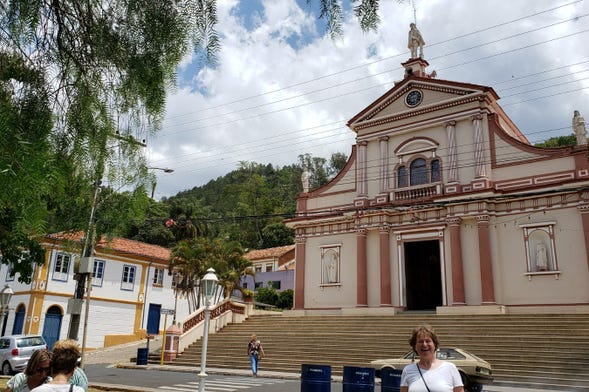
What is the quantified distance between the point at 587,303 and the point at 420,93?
538 inches

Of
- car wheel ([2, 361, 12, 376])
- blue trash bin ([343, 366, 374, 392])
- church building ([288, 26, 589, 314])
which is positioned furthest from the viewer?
church building ([288, 26, 589, 314])

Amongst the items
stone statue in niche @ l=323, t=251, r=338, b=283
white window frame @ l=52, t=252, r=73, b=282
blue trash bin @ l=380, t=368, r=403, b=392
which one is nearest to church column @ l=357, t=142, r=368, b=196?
stone statue in niche @ l=323, t=251, r=338, b=283

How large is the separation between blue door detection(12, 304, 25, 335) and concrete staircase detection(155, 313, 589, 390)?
12382 millimetres

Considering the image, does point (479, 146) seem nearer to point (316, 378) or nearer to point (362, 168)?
point (362, 168)

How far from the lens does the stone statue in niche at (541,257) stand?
77.9 feet

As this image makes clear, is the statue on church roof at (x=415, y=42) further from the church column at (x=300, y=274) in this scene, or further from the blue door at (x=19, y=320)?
the blue door at (x=19, y=320)

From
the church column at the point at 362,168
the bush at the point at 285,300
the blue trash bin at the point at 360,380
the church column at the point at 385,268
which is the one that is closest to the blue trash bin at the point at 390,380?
the blue trash bin at the point at 360,380

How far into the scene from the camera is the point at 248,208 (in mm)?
76875

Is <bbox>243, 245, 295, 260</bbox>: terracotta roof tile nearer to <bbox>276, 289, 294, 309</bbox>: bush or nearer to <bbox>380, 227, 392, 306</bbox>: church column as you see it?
<bbox>276, 289, 294, 309</bbox>: bush

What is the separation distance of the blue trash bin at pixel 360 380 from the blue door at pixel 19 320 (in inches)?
1073

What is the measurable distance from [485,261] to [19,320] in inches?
1050

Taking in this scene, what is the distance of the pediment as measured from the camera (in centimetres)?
2783

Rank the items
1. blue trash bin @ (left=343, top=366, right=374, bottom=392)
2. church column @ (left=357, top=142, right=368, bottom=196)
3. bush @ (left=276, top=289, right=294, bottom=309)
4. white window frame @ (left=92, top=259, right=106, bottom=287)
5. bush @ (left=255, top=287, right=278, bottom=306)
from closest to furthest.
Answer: blue trash bin @ (left=343, top=366, right=374, bottom=392)
church column @ (left=357, top=142, right=368, bottom=196)
white window frame @ (left=92, top=259, right=106, bottom=287)
bush @ (left=276, top=289, right=294, bottom=309)
bush @ (left=255, top=287, right=278, bottom=306)

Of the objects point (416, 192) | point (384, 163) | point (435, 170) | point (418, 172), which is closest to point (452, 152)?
point (435, 170)
